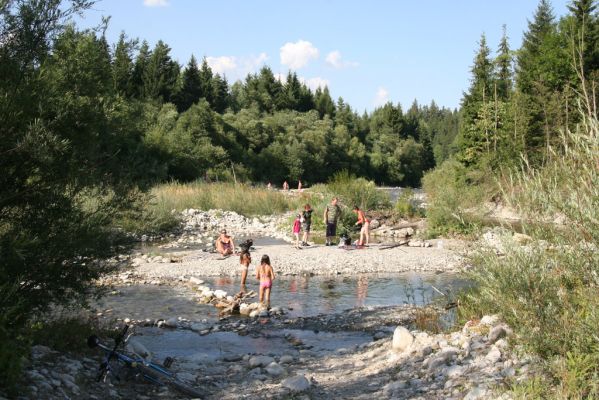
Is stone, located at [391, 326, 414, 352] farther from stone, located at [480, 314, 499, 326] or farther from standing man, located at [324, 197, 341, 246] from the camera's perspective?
standing man, located at [324, 197, 341, 246]

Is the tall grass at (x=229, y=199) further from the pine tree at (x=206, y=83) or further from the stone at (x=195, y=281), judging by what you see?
the pine tree at (x=206, y=83)

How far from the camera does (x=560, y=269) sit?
565 centimetres

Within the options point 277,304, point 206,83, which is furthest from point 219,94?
point 277,304

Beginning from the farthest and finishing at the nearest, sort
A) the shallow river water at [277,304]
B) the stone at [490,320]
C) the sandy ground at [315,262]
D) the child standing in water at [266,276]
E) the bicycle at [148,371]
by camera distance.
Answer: the sandy ground at [315,262], the child standing in water at [266,276], the shallow river water at [277,304], the stone at [490,320], the bicycle at [148,371]

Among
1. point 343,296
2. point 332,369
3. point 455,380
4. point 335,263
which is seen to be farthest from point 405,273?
point 455,380

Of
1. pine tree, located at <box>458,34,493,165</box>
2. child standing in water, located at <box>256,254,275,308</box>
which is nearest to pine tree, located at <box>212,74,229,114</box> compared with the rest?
pine tree, located at <box>458,34,493,165</box>

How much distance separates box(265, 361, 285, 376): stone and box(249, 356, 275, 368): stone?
24cm

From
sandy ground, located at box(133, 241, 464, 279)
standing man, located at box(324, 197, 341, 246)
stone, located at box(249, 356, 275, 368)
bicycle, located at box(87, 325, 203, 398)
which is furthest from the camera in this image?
standing man, located at box(324, 197, 341, 246)

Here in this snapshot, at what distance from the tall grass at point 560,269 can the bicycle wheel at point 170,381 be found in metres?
3.90

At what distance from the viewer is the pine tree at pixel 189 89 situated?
6162cm

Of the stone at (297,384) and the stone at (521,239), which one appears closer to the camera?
the stone at (521,239)

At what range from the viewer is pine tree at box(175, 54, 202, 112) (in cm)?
6162

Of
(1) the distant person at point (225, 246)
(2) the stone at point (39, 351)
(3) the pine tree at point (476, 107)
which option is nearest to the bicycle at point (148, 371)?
(2) the stone at point (39, 351)

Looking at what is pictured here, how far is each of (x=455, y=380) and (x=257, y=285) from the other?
9874mm
